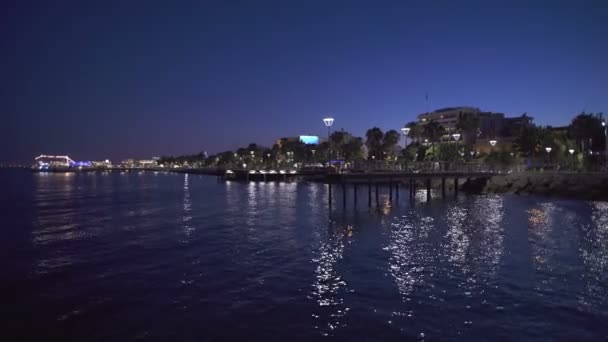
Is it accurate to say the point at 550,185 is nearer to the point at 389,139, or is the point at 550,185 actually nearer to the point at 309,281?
the point at 309,281

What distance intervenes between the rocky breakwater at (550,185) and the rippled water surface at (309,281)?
1098 inches

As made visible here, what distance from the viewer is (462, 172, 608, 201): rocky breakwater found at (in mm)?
58162

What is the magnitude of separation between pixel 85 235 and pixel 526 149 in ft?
333

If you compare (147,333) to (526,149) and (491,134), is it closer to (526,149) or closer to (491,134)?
(526,149)

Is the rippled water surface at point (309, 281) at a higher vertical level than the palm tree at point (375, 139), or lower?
lower

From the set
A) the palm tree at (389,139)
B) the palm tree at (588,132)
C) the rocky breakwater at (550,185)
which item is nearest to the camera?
the rocky breakwater at (550,185)

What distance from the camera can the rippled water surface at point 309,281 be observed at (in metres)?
13.4

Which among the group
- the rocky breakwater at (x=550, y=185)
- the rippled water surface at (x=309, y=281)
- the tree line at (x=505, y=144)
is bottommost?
the rippled water surface at (x=309, y=281)

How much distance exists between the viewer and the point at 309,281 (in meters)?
18.7

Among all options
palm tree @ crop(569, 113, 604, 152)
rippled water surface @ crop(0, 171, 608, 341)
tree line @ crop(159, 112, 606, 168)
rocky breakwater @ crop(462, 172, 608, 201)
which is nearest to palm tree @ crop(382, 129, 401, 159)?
tree line @ crop(159, 112, 606, 168)

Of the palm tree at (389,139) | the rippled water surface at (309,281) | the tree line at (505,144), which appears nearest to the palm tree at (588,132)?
the tree line at (505,144)

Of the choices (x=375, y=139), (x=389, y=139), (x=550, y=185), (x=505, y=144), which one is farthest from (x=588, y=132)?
(x=375, y=139)

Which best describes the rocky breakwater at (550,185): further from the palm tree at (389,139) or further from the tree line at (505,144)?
the palm tree at (389,139)

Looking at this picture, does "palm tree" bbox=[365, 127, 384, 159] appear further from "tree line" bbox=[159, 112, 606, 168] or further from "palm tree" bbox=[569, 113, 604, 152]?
"palm tree" bbox=[569, 113, 604, 152]
